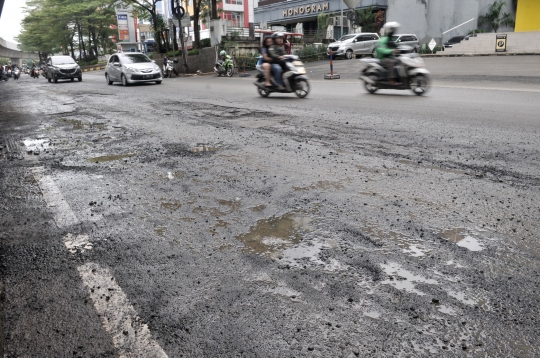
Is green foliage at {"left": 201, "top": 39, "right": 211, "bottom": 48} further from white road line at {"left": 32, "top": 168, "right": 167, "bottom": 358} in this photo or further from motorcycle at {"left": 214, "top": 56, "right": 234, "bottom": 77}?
white road line at {"left": 32, "top": 168, "right": 167, "bottom": 358}

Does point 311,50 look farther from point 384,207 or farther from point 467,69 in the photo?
point 384,207

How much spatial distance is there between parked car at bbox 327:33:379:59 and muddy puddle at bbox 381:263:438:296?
105 ft

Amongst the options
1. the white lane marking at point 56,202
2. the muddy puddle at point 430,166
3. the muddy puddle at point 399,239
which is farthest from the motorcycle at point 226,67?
the muddy puddle at point 399,239

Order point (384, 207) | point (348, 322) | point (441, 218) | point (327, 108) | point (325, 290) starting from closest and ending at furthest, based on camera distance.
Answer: point (348, 322)
point (325, 290)
point (441, 218)
point (384, 207)
point (327, 108)

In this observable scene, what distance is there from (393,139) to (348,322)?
478 cm

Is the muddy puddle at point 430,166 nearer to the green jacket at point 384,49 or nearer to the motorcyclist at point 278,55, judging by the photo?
the green jacket at point 384,49

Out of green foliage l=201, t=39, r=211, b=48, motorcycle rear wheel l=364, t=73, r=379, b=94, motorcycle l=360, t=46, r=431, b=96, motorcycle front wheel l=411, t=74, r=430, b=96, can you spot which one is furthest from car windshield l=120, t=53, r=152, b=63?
green foliage l=201, t=39, r=211, b=48

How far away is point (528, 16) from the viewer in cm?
3400

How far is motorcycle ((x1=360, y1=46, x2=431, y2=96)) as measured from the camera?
1223cm

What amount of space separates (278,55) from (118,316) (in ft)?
37.7

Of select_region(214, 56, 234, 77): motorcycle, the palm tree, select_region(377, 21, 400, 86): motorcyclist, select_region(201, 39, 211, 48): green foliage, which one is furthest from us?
the palm tree

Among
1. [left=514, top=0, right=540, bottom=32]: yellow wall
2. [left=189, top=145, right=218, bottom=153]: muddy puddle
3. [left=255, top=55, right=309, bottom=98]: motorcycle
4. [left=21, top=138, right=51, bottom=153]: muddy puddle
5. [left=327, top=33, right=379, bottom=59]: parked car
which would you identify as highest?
[left=514, top=0, right=540, bottom=32]: yellow wall

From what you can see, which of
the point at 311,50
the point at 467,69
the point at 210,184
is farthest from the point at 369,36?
the point at 210,184

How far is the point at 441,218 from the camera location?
12.1 feet
